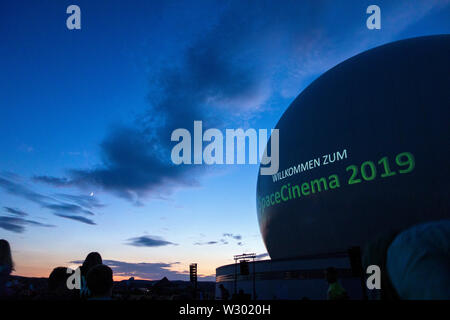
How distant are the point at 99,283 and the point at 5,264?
2813 mm

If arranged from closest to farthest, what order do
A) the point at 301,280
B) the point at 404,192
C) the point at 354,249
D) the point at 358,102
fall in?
1. the point at 354,249
2. the point at 404,192
3. the point at 358,102
4. the point at 301,280

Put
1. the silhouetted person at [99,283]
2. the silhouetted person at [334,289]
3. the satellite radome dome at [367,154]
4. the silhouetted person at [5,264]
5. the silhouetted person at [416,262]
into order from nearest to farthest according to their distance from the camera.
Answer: the silhouetted person at [416,262] → the silhouetted person at [99,283] → the silhouetted person at [5,264] → the silhouetted person at [334,289] → the satellite radome dome at [367,154]

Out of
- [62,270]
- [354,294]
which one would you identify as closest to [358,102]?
[354,294]

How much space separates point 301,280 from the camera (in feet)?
71.5

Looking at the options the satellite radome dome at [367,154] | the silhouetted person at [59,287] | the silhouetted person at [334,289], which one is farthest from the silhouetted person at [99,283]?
the satellite radome dome at [367,154]

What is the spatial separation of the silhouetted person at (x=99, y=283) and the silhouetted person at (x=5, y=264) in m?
2.49

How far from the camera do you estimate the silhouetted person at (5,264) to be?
500 centimetres

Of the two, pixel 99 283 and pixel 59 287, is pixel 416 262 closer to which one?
pixel 99 283

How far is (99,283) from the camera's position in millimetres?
3627

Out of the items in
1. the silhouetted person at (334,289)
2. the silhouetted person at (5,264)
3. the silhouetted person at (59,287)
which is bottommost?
the silhouetted person at (334,289)

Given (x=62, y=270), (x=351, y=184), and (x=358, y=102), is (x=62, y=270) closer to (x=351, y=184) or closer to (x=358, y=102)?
(x=351, y=184)

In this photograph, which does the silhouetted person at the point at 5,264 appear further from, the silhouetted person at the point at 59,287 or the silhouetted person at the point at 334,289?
the silhouetted person at the point at 334,289

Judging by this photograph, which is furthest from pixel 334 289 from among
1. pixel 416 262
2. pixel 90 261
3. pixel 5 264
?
pixel 5 264
